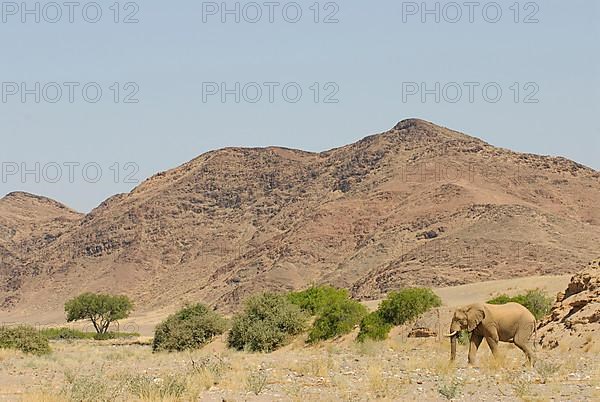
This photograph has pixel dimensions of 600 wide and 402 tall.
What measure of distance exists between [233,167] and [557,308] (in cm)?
11673

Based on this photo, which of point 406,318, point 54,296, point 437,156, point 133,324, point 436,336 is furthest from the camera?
point 54,296

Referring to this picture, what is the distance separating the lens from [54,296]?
12356cm

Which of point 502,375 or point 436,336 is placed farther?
point 436,336

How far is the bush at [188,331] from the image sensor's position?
41.8 m

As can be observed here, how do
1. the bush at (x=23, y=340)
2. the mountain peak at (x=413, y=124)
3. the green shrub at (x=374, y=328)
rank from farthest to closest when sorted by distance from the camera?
the mountain peak at (x=413, y=124) → the bush at (x=23, y=340) → the green shrub at (x=374, y=328)

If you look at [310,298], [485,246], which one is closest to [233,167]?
[485,246]

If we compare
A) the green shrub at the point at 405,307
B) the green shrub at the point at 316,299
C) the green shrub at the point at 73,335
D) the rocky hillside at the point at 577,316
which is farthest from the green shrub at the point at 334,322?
the green shrub at the point at 73,335

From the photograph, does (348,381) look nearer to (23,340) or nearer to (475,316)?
(475,316)

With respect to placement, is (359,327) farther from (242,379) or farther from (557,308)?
(242,379)

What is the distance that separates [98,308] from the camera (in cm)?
7294

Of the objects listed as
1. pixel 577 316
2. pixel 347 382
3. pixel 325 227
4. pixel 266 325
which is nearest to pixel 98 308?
pixel 266 325

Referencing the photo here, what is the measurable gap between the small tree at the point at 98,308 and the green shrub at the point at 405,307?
4028 cm

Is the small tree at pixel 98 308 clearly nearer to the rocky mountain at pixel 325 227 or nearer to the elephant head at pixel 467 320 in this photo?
the rocky mountain at pixel 325 227

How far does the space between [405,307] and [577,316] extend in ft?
38.0
